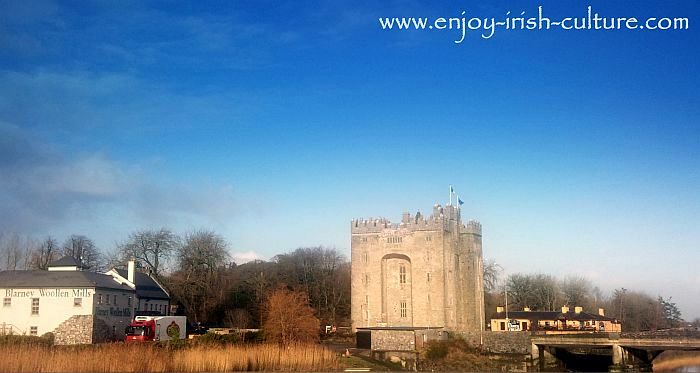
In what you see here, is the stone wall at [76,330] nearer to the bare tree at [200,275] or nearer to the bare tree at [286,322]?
the bare tree at [286,322]

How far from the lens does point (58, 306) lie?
37938mm

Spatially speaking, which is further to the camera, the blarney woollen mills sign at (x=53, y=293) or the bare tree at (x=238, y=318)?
the bare tree at (x=238, y=318)

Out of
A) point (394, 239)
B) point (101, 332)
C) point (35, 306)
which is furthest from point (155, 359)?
point (394, 239)

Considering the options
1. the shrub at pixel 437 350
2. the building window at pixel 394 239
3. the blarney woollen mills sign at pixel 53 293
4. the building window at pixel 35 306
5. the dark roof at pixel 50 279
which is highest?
the building window at pixel 394 239

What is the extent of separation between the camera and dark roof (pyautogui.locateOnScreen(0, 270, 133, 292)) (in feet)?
126

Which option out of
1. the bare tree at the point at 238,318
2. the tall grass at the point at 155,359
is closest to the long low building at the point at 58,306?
the tall grass at the point at 155,359

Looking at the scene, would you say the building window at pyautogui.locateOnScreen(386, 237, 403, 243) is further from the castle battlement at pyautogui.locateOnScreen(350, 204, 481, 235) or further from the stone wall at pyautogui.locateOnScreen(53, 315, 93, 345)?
the stone wall at pyautogui.locateOnScreen(53, 315, 93, 345)

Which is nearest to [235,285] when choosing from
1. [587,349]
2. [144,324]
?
[144,324]

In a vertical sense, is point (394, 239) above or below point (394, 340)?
above

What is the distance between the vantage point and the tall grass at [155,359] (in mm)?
23016

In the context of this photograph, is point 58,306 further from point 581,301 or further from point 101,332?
point 581,301

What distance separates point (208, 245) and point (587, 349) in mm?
34521

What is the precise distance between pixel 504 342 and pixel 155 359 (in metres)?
29.6

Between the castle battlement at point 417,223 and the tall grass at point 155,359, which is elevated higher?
the castle battlement at point 417,223
